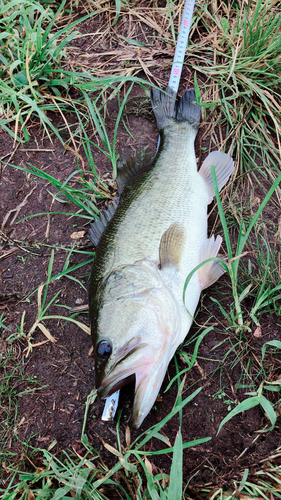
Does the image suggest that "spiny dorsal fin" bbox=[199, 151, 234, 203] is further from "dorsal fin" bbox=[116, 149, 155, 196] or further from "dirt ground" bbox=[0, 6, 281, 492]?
"dorsal fin" bbox=[116, 149, 155, 196]

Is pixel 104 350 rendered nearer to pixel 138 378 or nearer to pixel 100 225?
pixel 138 378

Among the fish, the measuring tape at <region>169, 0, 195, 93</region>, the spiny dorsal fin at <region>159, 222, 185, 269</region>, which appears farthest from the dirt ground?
the spiny dorsal fin at <region>159, 222, 185, 269</region>

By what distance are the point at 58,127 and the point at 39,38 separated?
30.0 inches

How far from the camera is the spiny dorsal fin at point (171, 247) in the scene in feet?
8.21

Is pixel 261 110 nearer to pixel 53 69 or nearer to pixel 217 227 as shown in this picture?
pixel 217 227

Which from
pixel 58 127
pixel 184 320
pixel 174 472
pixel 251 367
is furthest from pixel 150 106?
pixel 174 472

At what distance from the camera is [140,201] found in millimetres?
2703

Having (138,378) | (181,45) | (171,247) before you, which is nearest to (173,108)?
(181,45)

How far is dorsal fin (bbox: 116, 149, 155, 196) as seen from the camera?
9.68ft

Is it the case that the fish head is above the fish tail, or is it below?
below

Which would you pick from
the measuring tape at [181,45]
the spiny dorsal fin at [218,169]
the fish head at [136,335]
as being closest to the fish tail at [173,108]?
the measuring tape at [181,45]

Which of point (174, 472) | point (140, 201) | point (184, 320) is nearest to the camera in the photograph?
point (174, 472)

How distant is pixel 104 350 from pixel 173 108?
2.24 m

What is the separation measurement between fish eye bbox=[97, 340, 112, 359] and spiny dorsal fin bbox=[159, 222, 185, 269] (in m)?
0.66
